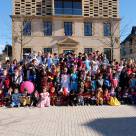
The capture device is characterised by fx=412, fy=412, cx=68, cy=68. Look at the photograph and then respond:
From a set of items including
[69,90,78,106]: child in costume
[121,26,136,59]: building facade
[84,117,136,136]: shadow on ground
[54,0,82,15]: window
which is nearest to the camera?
[84,117,136,136]: shadow on ground

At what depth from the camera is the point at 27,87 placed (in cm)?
1811

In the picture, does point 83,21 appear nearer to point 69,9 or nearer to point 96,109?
point 69,9

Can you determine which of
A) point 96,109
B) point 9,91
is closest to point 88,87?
point 96,109

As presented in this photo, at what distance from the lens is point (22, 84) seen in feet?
60.1

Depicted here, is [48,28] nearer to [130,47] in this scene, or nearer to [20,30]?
[20,30]

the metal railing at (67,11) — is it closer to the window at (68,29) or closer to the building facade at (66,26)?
the building facade at (66,26)

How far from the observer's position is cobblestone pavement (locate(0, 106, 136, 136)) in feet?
38.1

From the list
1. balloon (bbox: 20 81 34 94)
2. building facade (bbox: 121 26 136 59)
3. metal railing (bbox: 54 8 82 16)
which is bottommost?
balloon (bbox: 20 81 34 94)

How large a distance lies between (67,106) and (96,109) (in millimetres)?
1767

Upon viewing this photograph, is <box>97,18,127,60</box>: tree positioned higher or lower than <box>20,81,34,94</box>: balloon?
higher

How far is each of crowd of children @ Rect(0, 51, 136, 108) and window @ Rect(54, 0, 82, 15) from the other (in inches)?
1187

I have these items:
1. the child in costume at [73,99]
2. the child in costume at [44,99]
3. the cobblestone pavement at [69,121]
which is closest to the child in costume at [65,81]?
the child in costume at [73,99]

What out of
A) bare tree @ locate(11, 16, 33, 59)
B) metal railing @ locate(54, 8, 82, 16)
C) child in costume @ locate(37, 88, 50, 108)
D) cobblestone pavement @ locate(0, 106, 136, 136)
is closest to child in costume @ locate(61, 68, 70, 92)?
child in costume @ locate(37, 88, 50, 108)

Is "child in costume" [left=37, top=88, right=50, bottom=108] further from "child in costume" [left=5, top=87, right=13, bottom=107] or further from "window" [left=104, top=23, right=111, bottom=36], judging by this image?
"window" [left=104, top=23, right=111, bottom=36]
